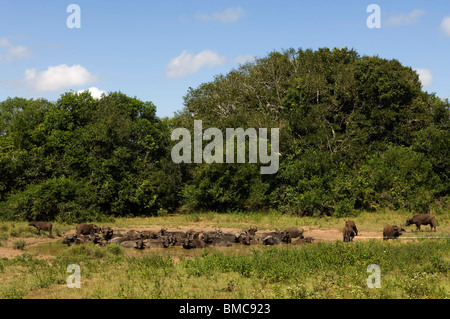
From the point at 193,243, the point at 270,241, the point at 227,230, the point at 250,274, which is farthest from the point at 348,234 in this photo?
the point at 227,230

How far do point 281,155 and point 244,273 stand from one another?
817 inches

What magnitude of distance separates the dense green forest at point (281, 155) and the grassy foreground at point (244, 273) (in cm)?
1156

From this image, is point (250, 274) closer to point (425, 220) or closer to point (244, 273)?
point (244, 273)

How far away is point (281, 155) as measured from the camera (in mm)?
32469

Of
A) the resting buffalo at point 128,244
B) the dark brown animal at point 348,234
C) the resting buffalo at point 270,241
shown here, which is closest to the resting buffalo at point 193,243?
the resting buffalo at point 128,244

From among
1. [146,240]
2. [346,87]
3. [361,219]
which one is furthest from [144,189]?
[346,87]

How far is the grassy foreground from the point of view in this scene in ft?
32.6

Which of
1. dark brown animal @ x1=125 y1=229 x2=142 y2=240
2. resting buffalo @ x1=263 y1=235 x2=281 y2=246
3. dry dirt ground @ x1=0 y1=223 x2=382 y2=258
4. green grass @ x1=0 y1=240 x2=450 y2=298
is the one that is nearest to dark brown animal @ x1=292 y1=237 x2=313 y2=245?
resting buffalo @ x1=263 y1=235 x2=281 y2=246

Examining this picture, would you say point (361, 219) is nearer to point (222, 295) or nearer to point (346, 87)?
point (346, 87)

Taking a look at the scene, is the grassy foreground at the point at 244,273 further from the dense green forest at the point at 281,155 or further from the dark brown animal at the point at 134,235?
the dense green forest at the point at 281,155

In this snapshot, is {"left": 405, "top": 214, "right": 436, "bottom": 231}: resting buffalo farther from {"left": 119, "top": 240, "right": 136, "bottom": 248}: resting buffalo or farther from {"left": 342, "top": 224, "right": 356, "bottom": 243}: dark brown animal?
{"left": 119, "top": 240, "right": 136, "bottom": 248}: resting buffalo

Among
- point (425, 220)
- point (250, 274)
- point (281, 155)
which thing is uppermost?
point (281, 155)

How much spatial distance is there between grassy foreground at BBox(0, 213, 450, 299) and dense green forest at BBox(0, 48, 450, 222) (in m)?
11.6

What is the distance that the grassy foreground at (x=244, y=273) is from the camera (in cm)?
993
